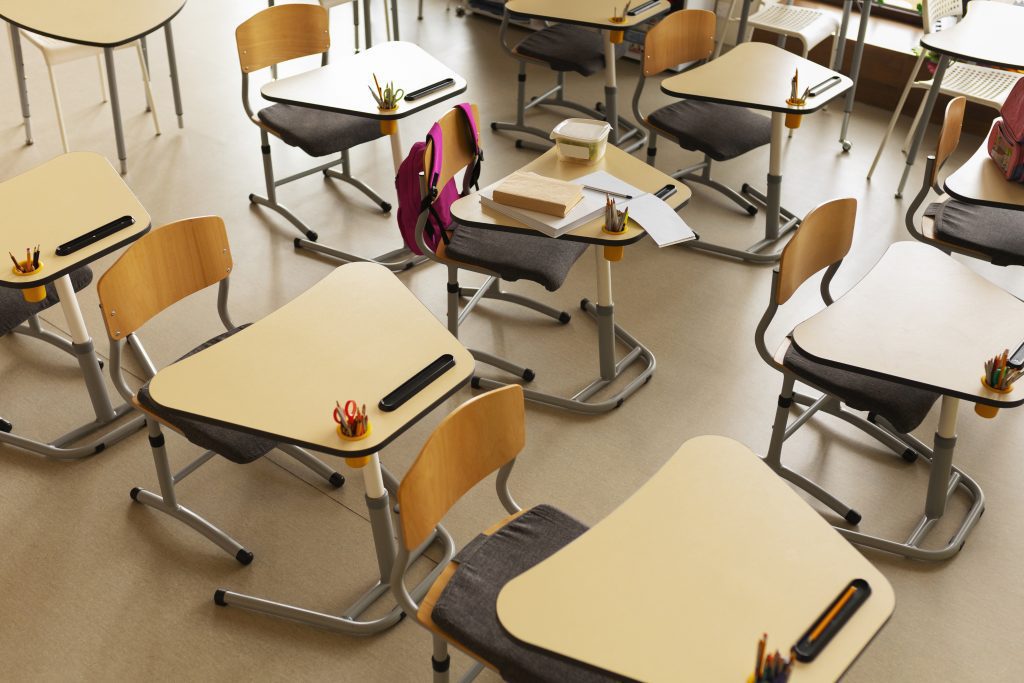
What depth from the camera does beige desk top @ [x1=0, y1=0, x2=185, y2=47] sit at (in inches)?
167

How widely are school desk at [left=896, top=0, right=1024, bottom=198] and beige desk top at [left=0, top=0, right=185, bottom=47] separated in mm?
3359

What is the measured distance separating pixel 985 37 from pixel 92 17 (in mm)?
3886

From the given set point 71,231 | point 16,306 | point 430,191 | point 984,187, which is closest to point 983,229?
point 984,187

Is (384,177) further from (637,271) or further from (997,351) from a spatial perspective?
(997,351)

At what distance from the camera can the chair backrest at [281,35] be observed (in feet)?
13.4

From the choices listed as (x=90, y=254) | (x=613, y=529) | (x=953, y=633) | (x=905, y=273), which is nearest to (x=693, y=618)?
(x=613, y=529)

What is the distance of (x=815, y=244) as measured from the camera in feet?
9.61

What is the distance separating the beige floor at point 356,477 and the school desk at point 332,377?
0.06 m

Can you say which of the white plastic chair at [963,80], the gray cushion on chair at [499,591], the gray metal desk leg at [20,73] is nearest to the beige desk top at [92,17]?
the gray metal desk leg at [20,73]

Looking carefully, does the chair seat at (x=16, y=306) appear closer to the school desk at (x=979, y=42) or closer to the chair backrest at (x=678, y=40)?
the chair backrest at (x=678, y=40)

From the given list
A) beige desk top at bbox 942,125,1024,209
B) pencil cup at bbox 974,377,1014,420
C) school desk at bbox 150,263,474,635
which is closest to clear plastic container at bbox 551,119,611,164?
school desk at bbox 150,263,474,635

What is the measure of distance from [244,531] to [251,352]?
2.48 ft

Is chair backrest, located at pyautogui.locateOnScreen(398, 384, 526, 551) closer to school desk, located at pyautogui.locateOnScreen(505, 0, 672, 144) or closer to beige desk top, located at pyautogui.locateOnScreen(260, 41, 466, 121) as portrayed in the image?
beige desk top, located at pyautogui.locateOnScreen(260, 41, 466, 121)

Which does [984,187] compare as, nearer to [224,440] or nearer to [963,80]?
[963,80]
